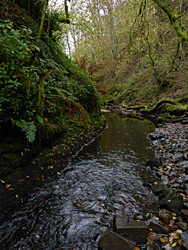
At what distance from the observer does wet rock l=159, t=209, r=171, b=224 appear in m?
2.76

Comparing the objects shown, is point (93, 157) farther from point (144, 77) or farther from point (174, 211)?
point (144, 77)

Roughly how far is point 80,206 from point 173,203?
181 cm

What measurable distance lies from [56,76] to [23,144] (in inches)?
151

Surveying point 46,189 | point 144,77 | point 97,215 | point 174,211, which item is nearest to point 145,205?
point 174,211

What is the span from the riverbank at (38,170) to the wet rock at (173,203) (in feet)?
8.85

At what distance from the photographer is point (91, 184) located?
393cm

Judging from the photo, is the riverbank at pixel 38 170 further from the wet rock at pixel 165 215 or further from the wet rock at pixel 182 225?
the wet rock at pixel 182 225

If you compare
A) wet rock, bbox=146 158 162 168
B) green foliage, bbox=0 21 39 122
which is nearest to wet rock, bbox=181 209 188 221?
wet rock, bbox=146 158 162 168

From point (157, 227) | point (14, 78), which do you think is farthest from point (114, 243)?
point (14, 78)

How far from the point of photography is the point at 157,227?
2.61 meters

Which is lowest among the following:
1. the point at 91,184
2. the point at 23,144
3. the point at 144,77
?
the point at 91,184

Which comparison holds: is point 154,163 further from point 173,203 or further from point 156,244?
point 156,244

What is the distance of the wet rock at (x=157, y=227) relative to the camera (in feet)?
8.30

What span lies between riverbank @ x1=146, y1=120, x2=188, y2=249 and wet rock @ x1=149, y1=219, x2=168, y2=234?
2.5 inches
